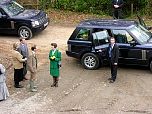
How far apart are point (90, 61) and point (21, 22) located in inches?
213

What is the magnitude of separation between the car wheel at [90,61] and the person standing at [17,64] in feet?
8.55

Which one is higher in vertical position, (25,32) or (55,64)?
(25,32)

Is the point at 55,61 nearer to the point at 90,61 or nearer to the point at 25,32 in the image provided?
the point at 90,61

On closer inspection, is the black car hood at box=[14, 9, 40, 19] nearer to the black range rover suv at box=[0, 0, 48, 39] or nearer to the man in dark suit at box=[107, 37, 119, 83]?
the black range rover suv at box=[0, 0, 48, 39]

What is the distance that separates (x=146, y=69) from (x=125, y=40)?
1.33m

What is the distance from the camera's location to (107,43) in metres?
16.2

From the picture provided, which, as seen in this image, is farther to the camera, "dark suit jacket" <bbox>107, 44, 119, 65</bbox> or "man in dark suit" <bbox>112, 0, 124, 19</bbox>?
"man in dark suit" <bbox>112, 0, 124, 19</bbox>

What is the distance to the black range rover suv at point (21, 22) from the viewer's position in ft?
67.7

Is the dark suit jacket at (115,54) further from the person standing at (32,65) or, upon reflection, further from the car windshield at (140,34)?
the person standing at (32,65)


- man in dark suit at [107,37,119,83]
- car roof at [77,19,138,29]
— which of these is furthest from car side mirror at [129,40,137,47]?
man in dark suit at [107,37,119,83]

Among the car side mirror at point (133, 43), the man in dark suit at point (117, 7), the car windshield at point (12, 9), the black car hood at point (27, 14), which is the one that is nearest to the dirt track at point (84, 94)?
the car side mirror at point (133, 43)

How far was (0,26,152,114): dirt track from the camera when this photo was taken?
1305 cm

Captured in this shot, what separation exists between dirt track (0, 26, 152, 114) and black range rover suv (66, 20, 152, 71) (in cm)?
43

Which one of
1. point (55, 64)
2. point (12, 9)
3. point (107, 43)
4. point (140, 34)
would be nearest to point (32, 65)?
point (55, 64)
